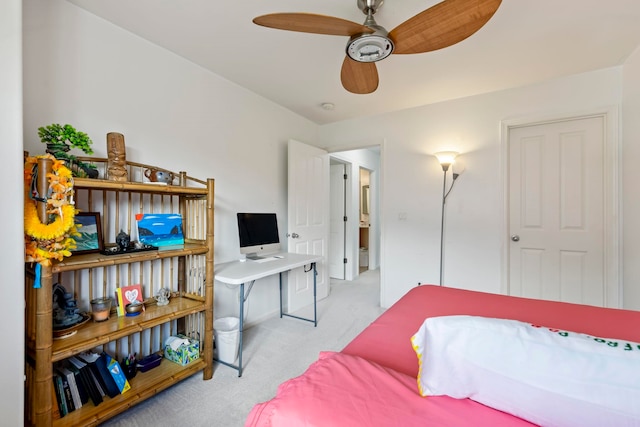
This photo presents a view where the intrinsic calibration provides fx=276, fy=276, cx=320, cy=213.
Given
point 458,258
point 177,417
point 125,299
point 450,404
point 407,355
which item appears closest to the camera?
point 450,404

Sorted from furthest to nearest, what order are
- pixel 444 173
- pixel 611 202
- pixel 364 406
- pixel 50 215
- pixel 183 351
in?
pixel 444 173 < pixel 611 202 < pixel 183 351 < pixel 50 215 < pixel 364 406

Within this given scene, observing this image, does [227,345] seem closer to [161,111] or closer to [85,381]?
[85,381]

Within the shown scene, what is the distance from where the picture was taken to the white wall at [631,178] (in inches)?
83.6

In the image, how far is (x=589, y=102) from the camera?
8.00 feet

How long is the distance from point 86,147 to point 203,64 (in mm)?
1295

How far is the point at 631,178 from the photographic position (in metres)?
2.21

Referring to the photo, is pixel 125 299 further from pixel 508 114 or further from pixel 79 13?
pixel 508 114

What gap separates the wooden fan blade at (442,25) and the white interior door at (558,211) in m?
1.91

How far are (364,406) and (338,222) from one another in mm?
4290

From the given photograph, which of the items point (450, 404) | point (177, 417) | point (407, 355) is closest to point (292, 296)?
point (177, 417)

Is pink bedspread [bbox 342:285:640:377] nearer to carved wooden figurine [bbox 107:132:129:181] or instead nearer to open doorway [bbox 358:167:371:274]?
carved wooden figurine [bbox 107:132:129:181]

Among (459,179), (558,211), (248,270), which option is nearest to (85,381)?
(248,270)

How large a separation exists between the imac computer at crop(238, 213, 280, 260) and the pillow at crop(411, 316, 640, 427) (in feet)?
6.44

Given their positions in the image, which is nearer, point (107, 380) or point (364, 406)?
point (364, 406)
